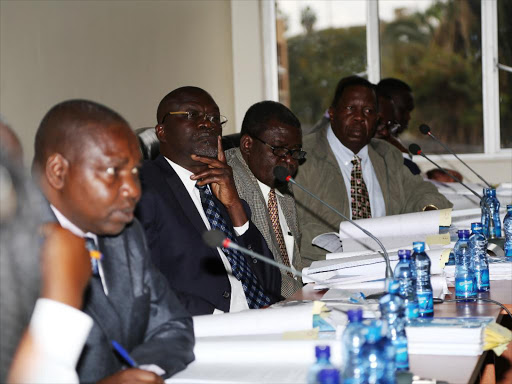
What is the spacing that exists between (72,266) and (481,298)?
1368 mm

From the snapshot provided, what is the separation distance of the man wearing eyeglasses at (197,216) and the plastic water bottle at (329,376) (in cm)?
119

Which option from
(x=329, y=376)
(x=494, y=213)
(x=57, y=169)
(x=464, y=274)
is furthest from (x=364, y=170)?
(x=329, y=376)

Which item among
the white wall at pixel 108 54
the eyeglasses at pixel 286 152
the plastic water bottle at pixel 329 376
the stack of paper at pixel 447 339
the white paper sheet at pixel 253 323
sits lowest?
the stack of paper at pixel 447 339

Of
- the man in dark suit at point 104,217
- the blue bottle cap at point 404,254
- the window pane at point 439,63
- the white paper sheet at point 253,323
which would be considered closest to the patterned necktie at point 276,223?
the blue bottle cap at point 404,254

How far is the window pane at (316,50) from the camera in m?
6.46

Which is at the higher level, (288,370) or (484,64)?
(484,64)

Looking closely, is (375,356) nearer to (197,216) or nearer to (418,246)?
(418,246)

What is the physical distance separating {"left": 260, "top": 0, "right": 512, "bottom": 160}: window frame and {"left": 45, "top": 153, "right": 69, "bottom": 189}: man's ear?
5.09 meters

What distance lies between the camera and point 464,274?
7.69 feet

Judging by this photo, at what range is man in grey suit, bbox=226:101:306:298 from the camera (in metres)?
3.10

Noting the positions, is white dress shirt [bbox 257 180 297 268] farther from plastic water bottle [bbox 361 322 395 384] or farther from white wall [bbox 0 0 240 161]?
plastic water bottle [bbox 361 322 395 384]

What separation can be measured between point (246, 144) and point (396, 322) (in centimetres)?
177

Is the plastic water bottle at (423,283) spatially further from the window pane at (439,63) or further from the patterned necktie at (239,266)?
the window pane at (439,63)

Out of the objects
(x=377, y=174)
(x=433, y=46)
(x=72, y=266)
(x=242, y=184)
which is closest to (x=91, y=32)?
(x=242, y=184)
